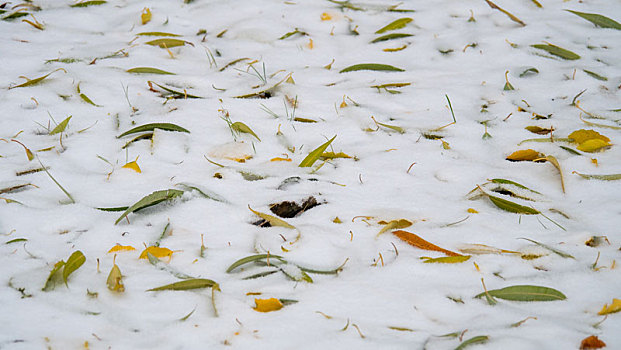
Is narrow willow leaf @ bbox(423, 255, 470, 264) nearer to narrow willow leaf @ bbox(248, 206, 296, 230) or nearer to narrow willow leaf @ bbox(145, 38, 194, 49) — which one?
narrow willow leaf @ bbox(248, 206, 296, 230)

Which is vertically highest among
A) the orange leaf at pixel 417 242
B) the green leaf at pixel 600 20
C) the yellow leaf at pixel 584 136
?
the green leaf at pixel 600 20

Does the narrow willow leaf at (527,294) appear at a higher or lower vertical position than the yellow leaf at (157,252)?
lower

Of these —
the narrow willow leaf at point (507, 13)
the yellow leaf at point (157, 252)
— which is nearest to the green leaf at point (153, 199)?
the yellow leaf at point (157, 252)

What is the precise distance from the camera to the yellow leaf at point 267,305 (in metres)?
1.03

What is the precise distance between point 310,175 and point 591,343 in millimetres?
812

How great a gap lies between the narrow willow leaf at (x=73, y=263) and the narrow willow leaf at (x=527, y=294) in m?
0.79

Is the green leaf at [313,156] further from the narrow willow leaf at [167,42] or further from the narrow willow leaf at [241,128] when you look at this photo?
the narrow willow leaf at [167,42]

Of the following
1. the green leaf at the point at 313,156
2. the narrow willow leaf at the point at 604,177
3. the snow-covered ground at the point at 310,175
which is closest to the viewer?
the snow-covered ground at the point at 310,175

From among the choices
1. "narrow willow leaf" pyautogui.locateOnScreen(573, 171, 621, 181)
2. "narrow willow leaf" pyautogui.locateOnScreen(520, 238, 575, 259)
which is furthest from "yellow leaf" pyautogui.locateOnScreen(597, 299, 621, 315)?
"narrow willow leaf" pyautogui.locateOnScreen(573, 171, 621, 181)

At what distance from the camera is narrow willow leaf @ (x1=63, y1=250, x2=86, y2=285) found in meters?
1.07

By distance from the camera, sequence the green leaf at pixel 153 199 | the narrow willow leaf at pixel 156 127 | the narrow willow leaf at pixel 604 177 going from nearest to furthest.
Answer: the green leaf at pixel 153 199, the narrow willow leaf at pixel 604 177, the narrow willow leaf at pixel 156 127

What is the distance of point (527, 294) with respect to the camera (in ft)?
3.45

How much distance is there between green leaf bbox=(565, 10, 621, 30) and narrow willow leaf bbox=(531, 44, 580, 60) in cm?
29

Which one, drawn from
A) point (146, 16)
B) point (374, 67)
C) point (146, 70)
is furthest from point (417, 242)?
point (146, 16)
